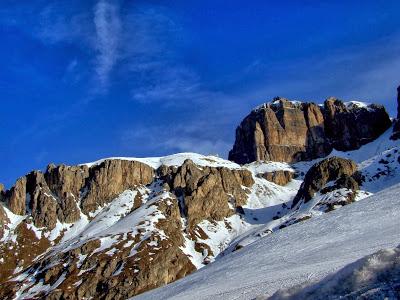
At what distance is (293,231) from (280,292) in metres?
44.4

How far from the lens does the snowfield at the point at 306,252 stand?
36500 mm

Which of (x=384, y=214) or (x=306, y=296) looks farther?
(x=384, y=214)

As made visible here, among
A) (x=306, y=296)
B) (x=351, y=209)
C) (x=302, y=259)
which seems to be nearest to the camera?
(x=306, y=296)

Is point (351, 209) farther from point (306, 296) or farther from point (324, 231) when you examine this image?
point (306, 296)

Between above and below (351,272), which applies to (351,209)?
above

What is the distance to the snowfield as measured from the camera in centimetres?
3650

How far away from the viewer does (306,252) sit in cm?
4884

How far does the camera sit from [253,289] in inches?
1412

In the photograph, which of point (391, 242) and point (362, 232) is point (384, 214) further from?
point (391, 242)

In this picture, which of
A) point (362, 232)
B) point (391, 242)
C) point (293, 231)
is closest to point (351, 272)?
point (391, 242)

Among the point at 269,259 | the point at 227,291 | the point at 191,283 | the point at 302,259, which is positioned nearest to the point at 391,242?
the point at 302,259

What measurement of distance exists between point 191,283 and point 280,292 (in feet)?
126

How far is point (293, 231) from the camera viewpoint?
212 feet

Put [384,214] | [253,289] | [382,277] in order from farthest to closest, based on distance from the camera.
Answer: [384,214] → [253,289] → [382,277]
